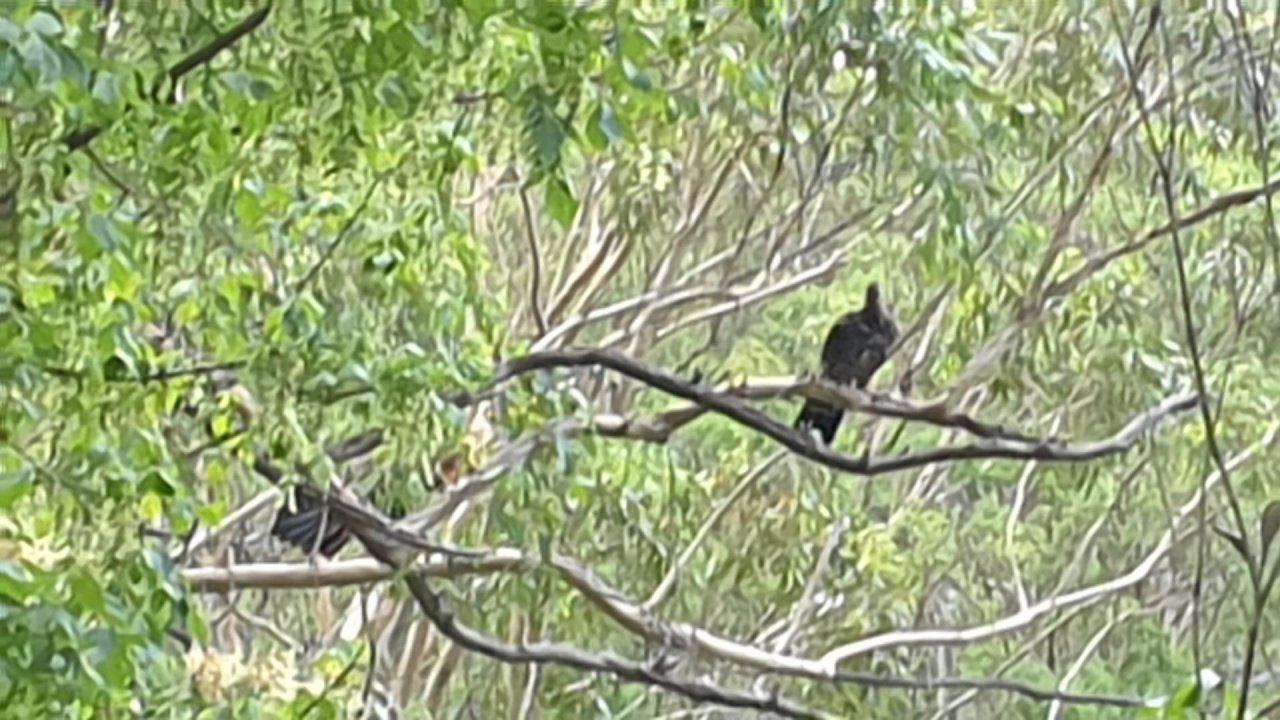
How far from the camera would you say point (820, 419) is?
2.81 meters

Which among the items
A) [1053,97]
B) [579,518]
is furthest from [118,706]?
[1053,97]

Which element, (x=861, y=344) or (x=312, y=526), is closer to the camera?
(x=312, y=526)

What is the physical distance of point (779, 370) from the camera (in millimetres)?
3695

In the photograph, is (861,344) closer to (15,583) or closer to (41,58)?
(15,583)

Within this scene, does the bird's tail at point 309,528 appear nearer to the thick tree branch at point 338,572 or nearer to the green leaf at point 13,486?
the thick tree branch at point 338,572

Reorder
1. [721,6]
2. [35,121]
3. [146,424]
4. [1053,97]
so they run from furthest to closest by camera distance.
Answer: [1053,97] → [721,6] → [146,424] → [35,121]

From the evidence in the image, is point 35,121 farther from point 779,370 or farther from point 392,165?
point 779,370

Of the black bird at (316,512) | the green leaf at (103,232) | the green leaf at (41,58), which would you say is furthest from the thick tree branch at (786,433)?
the green leaf at (41,58)

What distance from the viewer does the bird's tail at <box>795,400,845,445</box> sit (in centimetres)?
272

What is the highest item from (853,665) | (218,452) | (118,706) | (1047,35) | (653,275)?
(1047,35)

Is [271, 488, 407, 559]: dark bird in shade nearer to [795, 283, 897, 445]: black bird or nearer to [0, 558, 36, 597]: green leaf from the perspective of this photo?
[795, 283, 897, 445]: black bird

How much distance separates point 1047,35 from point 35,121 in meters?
1.80

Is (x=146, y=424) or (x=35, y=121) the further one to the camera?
(x=146, y=424)

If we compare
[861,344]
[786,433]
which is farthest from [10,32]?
[861,344]
